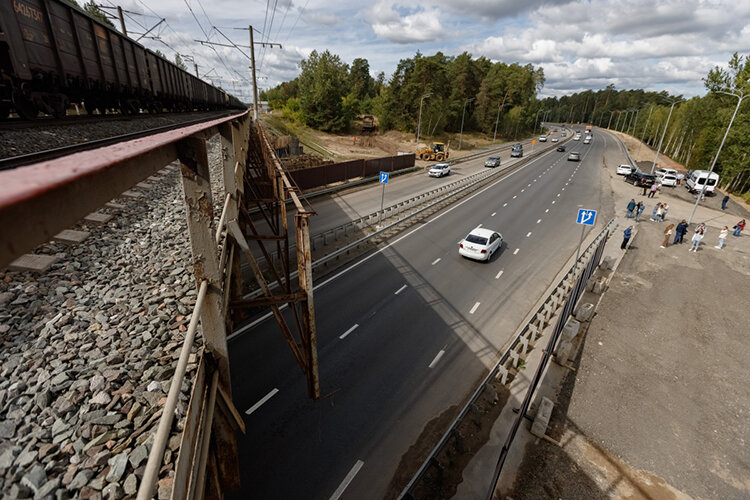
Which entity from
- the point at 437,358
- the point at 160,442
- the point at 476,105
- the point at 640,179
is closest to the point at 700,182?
the point at 640,179

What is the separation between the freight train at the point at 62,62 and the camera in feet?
29.7

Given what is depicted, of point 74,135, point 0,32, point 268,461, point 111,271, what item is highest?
point 0,32

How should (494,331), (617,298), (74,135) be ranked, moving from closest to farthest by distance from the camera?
1. (74,135)
2. (494,331)
3. (617,298)

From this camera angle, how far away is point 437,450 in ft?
23.5

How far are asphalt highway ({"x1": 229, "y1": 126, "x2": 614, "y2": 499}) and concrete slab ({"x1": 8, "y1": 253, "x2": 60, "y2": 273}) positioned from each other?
213 inches

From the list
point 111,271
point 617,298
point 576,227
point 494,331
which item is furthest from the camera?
point 576,227

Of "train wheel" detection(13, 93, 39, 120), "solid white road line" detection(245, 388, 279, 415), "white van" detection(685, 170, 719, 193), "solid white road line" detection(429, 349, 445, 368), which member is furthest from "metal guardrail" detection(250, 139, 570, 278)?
"white van" detection(685, 170, 719, 193)

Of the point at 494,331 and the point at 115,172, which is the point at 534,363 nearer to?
the point at 494,331

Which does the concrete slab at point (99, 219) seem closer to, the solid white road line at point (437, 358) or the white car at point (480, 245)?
the solid white road line at point (437, 358)

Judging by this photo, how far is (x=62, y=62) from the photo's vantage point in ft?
35.5

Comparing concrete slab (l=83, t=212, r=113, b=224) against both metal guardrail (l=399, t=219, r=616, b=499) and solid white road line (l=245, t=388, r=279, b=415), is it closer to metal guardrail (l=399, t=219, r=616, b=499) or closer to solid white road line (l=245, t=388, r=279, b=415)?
solid white road line (l=245, t=388, r=279, b=415)

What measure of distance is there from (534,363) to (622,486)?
11.6 ft

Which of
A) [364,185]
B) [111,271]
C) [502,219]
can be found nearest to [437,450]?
[111,271]

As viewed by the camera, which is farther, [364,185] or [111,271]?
[364,185]
